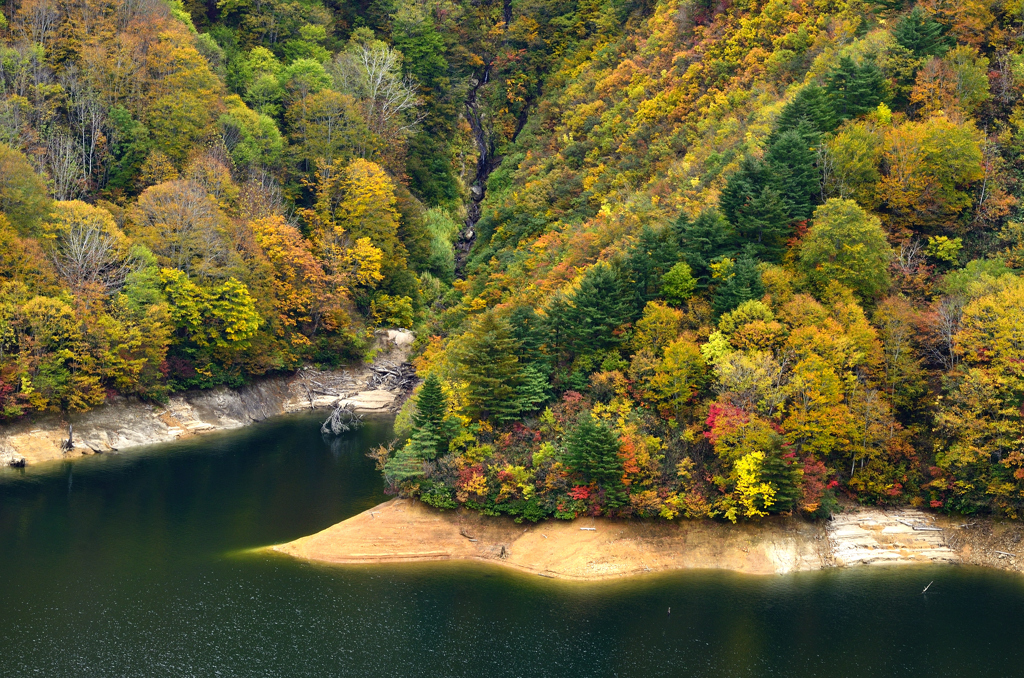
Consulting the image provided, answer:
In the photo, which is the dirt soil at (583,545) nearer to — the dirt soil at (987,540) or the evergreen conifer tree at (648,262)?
the dirt soil at (987,540)

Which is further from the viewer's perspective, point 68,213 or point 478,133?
point 478,133

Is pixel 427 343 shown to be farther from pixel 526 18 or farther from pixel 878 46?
pixel 526 18

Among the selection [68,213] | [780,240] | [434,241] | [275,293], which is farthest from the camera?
[434,241]

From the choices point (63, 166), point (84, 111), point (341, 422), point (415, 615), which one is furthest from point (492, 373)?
point (84, 111)

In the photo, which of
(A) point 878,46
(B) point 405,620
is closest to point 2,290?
(B) point 405,620

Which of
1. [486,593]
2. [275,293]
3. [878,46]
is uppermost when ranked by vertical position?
[878,46]

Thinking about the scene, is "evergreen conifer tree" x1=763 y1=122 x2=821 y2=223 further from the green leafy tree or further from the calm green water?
the calm green water

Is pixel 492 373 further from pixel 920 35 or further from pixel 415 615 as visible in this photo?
pixel 920 35
